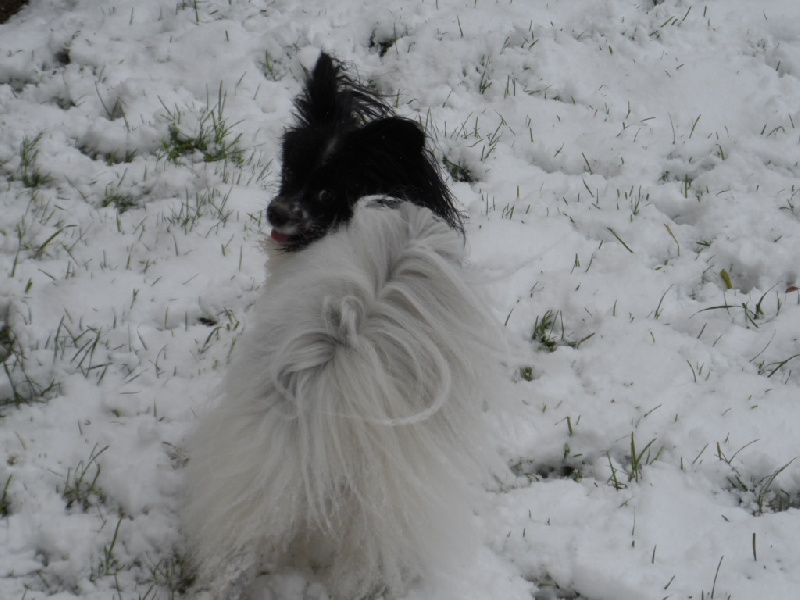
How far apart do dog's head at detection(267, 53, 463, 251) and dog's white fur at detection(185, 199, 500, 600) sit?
539 mm

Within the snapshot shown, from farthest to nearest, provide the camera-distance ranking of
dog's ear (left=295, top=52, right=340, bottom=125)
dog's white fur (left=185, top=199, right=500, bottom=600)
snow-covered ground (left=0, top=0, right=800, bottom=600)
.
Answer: dog's ear (left=295, top=52, right=340, bottom=125)
snow-covered ground (left=0, top=0, right=800, bottom=600)
dog's white fur (left=185, top=199, right=500, bottom=600)

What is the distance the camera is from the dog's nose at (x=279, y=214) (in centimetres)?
224

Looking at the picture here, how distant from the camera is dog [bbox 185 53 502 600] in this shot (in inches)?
58.1

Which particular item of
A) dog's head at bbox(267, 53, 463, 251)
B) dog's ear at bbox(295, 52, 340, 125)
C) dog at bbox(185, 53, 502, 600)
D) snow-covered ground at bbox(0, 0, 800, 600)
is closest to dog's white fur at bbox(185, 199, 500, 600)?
dog at bbox(185, 53, 502, 600)

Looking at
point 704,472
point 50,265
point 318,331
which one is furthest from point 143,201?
point 704,472

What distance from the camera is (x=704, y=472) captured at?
7.63ft

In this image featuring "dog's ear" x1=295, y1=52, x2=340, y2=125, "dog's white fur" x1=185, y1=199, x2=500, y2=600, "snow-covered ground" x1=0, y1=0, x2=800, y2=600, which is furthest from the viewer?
"dog's ear" x1=295, y1=52, x2=340, y2=125

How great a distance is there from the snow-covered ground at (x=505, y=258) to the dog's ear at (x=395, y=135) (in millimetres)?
579

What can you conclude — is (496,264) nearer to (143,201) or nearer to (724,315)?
(724,315)

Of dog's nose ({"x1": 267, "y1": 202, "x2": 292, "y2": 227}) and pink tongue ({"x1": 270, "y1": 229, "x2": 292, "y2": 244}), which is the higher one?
dog's nose ({"x1": 267, "y1": 202, "x2": 292, "y2": 227})

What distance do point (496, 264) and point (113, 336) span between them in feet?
5.34

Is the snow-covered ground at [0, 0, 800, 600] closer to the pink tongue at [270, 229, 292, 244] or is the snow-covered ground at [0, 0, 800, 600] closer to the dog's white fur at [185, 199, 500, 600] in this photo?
the dog's white fur at [185, 199, 500, 600]

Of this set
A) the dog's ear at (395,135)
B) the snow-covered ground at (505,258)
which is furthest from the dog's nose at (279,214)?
the snow-covered ground at (505,258)

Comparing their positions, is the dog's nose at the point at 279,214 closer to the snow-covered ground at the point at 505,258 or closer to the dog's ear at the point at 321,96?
the dog's ear at the point at 321,96
